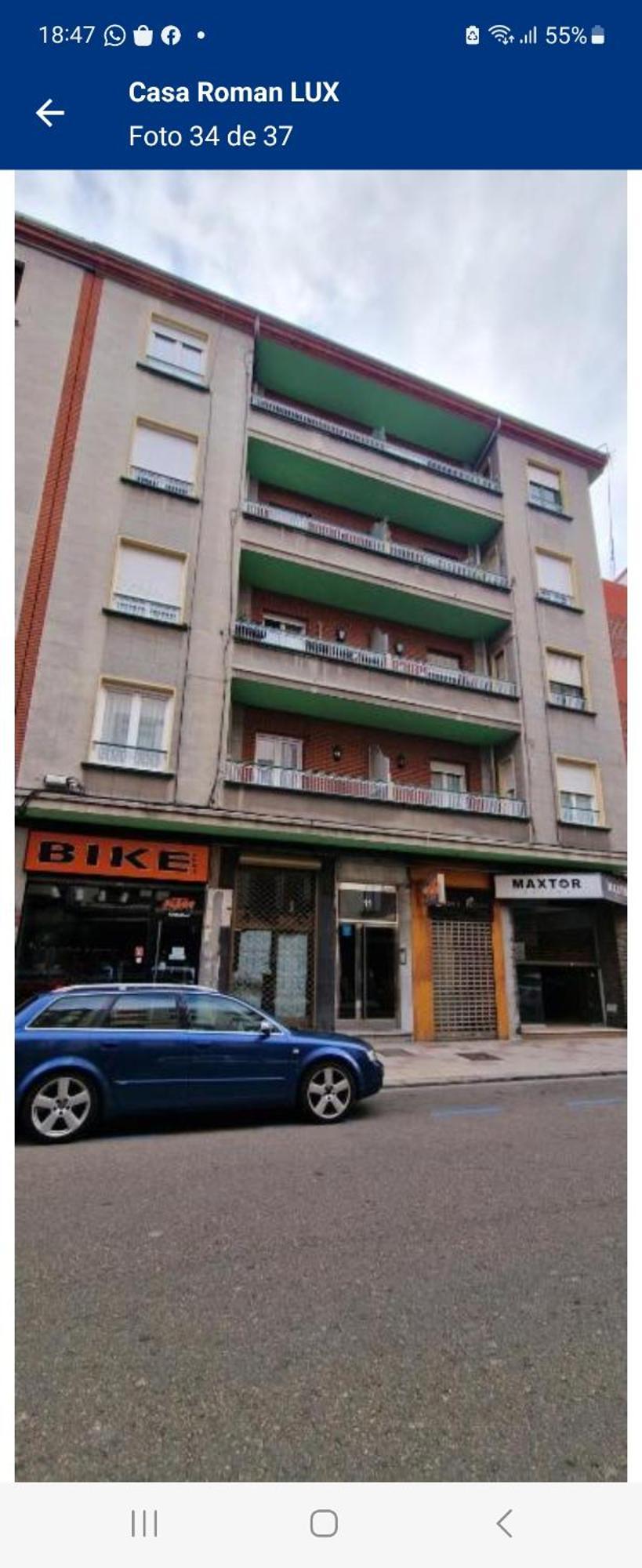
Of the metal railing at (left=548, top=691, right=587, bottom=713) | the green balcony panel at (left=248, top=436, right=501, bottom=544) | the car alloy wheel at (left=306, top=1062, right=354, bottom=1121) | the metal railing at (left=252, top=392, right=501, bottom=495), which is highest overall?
the metal railing at (left=252, top=392, right=501, bottom=495)

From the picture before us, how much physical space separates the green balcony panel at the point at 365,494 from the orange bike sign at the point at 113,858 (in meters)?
9.67

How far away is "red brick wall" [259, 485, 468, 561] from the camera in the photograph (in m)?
16.2

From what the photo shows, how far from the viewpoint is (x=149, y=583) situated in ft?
42.5

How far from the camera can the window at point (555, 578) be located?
56.4 ft

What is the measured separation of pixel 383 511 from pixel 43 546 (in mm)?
8961

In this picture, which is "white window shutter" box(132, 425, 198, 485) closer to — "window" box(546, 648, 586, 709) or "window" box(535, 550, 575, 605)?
"window" box(535, 550, 575, 605)

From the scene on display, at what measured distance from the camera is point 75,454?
507 inches

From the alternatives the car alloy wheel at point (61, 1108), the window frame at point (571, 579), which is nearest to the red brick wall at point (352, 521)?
the window frame at point (571, 579)

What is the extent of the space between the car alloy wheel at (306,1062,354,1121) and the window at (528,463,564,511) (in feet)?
56.5

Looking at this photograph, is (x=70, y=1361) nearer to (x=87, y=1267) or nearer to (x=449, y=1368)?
(x=87, y=1267)

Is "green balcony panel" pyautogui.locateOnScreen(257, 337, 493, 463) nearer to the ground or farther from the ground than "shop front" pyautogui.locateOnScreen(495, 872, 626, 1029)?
farther from the ground

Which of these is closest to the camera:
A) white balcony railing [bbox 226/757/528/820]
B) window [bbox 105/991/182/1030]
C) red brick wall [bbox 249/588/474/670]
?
window [bbox 105/991/182/1030]
